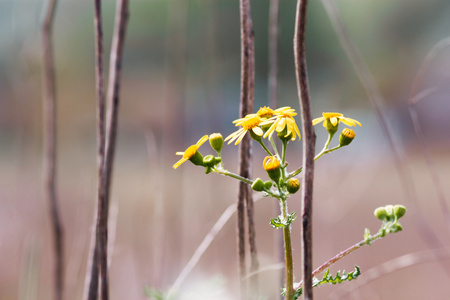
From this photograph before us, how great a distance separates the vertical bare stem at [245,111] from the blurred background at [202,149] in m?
0.08

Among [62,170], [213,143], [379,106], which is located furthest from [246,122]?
[62,170]

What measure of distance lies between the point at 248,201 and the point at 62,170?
9.14ft

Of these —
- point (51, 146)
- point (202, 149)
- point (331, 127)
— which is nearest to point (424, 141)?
point (331, 127)

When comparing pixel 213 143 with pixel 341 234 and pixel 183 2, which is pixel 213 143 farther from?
pixel 341 234

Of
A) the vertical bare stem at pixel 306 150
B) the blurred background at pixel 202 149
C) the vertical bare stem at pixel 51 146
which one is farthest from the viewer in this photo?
the blurred background at pixel 202 149

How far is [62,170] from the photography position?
113 inches

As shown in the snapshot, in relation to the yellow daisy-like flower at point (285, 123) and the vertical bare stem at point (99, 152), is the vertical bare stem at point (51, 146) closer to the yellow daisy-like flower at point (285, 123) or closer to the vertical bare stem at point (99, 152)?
the vertical bare stem at point (99, 152)

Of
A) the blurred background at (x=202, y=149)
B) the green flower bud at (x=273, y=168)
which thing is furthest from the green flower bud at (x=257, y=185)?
the blurred background at (x=202, y=149)

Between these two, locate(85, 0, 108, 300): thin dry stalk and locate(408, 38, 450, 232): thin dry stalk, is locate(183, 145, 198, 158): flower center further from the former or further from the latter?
locate(408, 38, 450, 232): thin dry stalk

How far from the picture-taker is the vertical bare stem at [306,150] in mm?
184

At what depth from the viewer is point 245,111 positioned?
10.9 inches

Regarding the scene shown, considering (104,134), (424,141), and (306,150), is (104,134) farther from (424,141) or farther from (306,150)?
(424,141)

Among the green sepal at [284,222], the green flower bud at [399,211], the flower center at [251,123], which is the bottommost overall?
the green sepal at [284,222]

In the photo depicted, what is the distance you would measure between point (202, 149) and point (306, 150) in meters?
2.14
